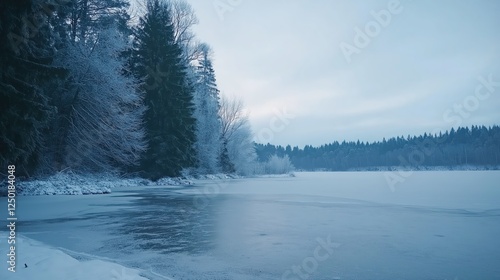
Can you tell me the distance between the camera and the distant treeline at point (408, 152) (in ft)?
330

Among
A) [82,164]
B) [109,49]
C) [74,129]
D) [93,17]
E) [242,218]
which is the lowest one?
[242,218]

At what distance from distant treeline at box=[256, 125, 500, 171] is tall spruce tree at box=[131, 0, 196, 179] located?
69.6 m

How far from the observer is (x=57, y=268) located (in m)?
4.10

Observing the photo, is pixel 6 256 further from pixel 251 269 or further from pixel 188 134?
pixel 188 134

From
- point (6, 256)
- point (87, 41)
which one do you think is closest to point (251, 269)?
point (6, 256)

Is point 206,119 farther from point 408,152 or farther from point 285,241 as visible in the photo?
point 408,152

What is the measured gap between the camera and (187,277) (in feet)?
13.5

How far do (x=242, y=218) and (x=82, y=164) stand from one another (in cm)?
1705

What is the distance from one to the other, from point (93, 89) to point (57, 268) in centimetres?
1926

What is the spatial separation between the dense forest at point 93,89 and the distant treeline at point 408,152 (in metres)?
70.8

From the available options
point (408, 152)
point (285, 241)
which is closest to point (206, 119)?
point (285, 241)

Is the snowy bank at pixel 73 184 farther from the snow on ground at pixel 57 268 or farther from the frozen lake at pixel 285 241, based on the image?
the snow on ground at pixel 57 268

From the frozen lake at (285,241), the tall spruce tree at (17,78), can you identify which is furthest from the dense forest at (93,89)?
the frozen lake at (285,241)

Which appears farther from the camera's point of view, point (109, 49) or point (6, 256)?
point (109, 49)
